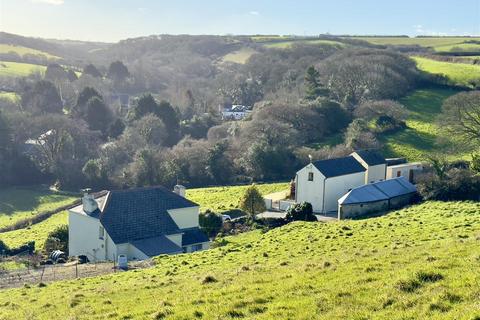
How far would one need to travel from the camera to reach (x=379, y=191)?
136 ft

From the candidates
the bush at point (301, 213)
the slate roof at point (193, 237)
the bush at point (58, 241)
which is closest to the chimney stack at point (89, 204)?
the bush at point (58, 241)

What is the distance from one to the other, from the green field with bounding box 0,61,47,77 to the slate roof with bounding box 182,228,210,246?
8948 centimetres

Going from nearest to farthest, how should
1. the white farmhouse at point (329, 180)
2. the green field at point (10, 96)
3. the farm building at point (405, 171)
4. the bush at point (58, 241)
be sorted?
the bush at point (58, 241)
the white farmhouse at point (329, 180)
the farm building at point (405, 171)
the green field at point (10, 96)

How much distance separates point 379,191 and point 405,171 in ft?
27.2

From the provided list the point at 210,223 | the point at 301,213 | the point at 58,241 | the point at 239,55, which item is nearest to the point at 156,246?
the point at 210,223

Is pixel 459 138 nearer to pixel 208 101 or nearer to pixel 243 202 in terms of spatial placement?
pixel 243 202

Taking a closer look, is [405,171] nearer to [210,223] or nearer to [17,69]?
[210,223]

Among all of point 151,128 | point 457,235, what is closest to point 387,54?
point 151,128

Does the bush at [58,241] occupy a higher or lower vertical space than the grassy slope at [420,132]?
lower

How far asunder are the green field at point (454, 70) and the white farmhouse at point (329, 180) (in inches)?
1784

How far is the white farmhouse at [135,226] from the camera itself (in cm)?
3256

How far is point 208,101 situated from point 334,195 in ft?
202

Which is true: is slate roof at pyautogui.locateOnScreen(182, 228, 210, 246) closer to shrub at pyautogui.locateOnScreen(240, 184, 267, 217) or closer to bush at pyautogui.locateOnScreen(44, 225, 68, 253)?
shrub at pyautogui.locateOnScreen(240, 184, 267, 217)

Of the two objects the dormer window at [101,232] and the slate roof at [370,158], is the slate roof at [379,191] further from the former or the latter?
the dormer window at [101,232]
